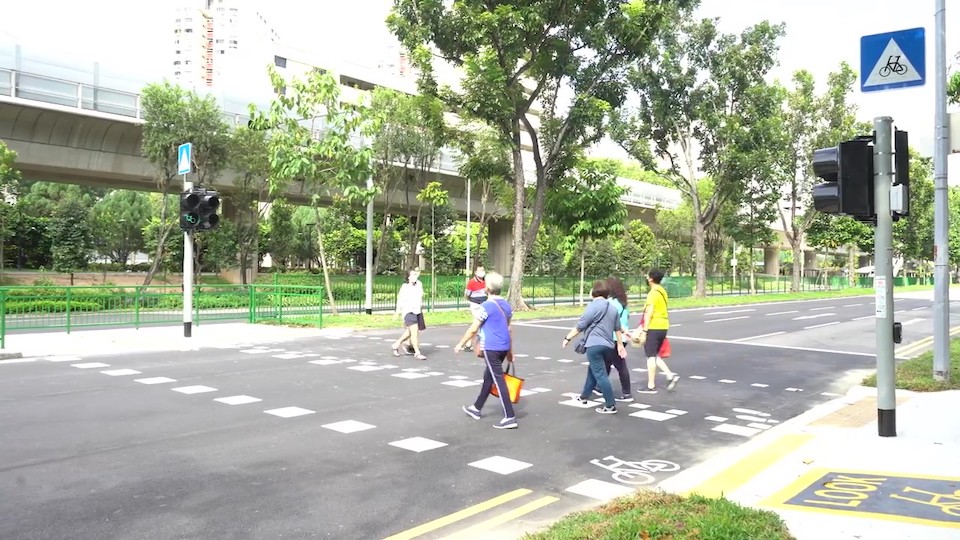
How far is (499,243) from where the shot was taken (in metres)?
49.1

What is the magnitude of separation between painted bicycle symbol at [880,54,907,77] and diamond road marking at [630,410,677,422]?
429 cm

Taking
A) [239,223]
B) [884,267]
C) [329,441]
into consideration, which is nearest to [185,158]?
[329,441]

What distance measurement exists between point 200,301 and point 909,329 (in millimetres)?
20845

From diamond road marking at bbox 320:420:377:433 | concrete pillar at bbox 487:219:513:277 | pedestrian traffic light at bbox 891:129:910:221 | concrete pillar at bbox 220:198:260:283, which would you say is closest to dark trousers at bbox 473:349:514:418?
diamond road marking at bbox 320:420:377:433

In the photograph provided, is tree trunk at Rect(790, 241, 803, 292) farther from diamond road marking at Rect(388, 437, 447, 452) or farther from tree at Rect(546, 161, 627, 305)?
diamond road marking at Rect(388, 437, 447, 452)

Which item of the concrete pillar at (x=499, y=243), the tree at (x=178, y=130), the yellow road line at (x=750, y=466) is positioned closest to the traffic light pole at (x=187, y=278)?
the tree at (x=178, y=130)

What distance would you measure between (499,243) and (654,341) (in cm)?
3905

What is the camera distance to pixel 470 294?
49.6 ft

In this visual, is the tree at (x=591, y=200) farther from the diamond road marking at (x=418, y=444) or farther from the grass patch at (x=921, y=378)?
the diamond road marking at (x=418, y=444)

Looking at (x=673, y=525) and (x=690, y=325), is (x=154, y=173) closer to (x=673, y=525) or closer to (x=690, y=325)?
(x=690, y=325)

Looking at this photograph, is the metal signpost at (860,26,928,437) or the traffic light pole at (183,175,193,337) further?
the traffic light pole at (183,175,193,337)

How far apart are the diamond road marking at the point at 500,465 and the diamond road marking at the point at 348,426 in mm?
1757

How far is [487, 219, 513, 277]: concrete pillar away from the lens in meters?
48.5

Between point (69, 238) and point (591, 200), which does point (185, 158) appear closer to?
point (591, 200)
